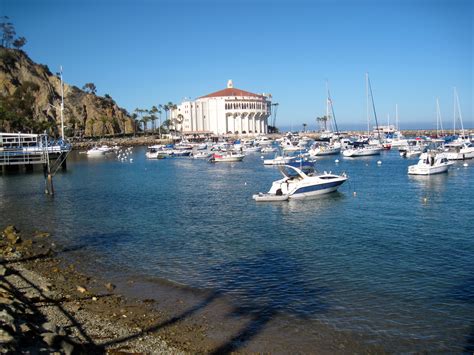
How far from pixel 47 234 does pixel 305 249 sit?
14.8m

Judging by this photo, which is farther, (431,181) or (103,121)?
(103,121)

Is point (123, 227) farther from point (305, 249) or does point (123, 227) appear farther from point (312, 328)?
point (312, 328)

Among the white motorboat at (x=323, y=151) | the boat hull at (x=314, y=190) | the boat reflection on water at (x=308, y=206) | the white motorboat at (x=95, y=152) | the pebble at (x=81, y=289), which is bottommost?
the pebble at (x=81, y=289)

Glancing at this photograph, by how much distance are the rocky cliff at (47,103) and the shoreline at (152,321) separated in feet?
343

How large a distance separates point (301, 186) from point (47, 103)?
415 ft

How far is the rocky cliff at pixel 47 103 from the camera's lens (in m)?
131

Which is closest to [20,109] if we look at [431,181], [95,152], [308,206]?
[95,152]

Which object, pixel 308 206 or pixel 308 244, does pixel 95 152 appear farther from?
pixel 308 244

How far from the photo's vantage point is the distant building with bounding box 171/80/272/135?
179 m

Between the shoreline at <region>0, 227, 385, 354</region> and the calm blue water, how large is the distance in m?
0.90

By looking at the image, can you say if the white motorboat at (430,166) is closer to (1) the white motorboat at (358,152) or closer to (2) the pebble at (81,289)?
(1) the white motorboat at (358,152)

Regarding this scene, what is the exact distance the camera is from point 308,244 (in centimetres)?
2525

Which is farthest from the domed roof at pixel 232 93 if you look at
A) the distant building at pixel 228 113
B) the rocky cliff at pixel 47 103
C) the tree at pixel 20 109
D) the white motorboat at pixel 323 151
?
the white motorboat at pixel 323 151

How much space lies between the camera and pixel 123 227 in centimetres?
3070
